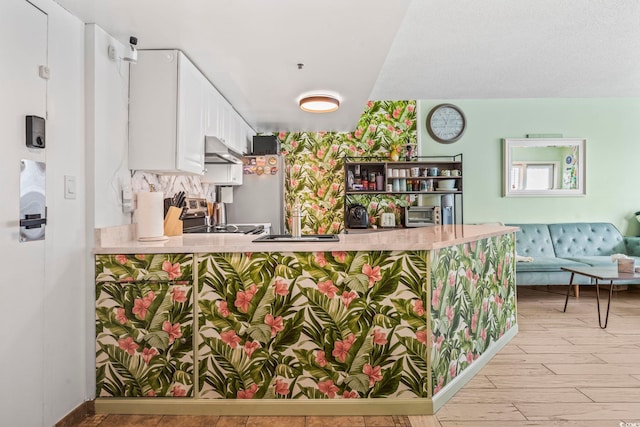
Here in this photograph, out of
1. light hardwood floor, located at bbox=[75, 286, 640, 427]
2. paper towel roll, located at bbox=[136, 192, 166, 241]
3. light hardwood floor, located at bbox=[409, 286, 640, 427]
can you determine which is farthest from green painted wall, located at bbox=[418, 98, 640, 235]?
paper towel roll, located at bbox=[136, 192, 166, 241]

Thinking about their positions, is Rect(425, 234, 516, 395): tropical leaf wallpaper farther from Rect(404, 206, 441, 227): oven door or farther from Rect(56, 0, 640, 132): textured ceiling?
Rect(404, 206, 441, 227): oven door

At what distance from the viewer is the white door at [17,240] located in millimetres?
1572

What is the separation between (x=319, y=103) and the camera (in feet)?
11.4

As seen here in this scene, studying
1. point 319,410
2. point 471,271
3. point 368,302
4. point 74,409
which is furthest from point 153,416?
point 471,271

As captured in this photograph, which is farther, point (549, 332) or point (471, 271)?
point (549, 332)

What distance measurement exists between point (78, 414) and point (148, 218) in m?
1.05

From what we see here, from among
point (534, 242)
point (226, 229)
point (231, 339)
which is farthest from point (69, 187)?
point (534, 242)

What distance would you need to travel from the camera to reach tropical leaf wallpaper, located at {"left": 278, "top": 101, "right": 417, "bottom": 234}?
16.8 feet

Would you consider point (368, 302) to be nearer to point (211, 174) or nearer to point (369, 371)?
point (369, 371)

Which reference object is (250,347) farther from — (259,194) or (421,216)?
(421,216)

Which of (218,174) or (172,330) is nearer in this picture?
(172,330)

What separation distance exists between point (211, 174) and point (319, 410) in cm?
265

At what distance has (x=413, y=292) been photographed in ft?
6.54

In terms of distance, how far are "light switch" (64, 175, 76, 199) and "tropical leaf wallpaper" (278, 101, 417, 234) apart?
130 inches
